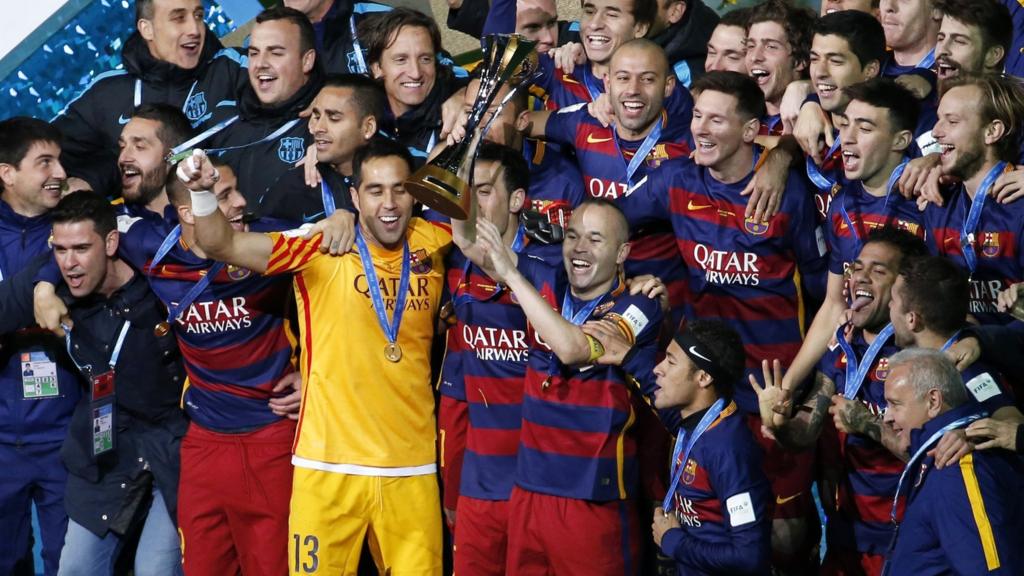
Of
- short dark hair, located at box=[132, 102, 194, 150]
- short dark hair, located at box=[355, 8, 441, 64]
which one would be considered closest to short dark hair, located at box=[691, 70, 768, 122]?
short dark hair, located at box=[355, 8, 441, 64]

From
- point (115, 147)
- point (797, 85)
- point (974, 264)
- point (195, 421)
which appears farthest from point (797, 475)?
point (115, 147)

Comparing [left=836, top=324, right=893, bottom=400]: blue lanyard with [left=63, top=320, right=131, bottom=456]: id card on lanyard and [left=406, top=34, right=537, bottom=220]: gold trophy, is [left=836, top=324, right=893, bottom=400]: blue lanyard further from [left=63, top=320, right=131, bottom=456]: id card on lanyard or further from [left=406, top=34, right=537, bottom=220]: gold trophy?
[left=63, top=320, right=131, bottom=456]: id card on lanyard

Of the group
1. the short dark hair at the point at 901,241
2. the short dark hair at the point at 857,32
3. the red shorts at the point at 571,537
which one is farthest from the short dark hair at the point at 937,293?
the red shorts at the point at 571,537

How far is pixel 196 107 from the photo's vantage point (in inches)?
334

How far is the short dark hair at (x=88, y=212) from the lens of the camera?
7391mm

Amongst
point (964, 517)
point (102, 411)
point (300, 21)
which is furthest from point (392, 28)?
point (964, 517)

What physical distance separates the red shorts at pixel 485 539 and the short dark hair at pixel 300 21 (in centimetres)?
263

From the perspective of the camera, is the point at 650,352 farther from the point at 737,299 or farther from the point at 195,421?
the point at 195,421

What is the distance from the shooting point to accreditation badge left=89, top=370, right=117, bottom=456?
742 cm

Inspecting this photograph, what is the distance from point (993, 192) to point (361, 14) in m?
3.82

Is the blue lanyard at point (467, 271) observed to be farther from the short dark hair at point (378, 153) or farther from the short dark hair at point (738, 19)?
the short dark hair at point (738, 19)

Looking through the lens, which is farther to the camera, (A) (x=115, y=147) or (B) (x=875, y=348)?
(A) (x=115, y=147)

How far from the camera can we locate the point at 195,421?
739 centimetres

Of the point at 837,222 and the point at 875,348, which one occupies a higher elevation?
the point at 837,222
